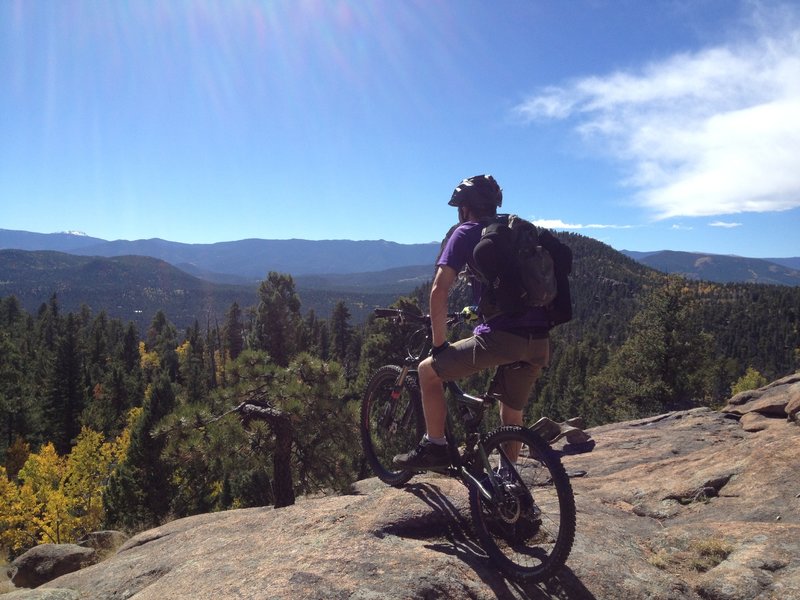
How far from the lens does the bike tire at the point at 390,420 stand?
557cm

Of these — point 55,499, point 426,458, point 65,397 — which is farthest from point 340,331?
point 426,458

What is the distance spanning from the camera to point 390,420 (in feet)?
19.9

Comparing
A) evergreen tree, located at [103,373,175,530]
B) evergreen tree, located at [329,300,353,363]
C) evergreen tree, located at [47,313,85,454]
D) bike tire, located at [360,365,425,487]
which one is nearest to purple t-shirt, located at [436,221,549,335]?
bike tire, located at [360,365,425,487]

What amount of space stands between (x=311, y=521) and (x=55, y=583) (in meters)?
3.43

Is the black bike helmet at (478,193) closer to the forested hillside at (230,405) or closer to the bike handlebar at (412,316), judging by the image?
the bike handlebar at (412,316)

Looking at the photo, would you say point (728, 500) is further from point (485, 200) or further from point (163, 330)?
point (163, 330)

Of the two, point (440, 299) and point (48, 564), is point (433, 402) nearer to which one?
point (440, 299)

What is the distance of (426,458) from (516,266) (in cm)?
212

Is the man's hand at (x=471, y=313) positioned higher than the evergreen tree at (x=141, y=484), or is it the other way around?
the man's hand at (x=471, y=313)

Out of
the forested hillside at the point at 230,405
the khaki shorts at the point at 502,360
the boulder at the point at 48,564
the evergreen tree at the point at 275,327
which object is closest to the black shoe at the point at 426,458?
the khaki shorts at the point at 502,360

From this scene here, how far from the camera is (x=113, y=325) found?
334 feet

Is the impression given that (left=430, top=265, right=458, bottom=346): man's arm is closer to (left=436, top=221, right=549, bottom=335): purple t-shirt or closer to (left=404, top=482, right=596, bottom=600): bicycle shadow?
(left=436, top=221, right=549, bottom=335): purple t-shirt

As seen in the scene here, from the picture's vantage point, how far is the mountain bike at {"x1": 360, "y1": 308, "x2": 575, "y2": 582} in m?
3.63

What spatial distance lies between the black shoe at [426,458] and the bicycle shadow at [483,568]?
47 centimetres
